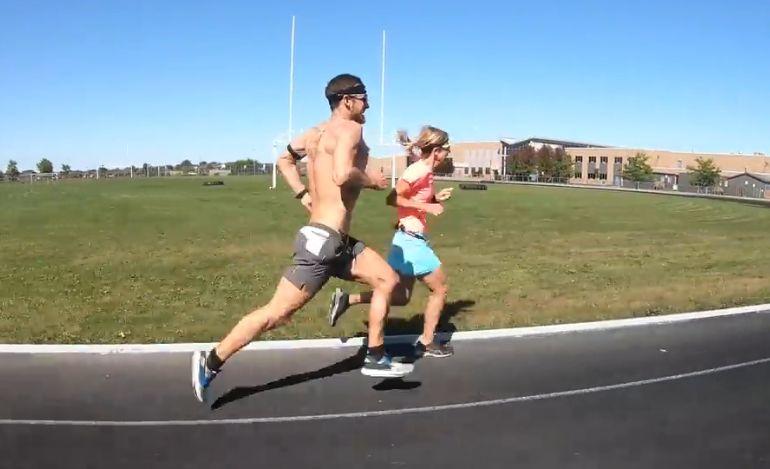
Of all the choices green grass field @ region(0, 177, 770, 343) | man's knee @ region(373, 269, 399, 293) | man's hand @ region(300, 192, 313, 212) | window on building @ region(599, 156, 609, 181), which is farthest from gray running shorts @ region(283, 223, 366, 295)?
window on building @ region(599, 156, 609, 181)

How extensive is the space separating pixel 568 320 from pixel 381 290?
9.36 ft

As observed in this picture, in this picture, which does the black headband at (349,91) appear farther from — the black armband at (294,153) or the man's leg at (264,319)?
the man's leg at (264,319)

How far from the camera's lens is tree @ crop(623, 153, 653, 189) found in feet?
331

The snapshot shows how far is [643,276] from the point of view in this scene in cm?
1004

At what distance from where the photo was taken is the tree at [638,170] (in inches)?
3974

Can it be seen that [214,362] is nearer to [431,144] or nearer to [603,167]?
[431,144]

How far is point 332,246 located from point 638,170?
103 metres

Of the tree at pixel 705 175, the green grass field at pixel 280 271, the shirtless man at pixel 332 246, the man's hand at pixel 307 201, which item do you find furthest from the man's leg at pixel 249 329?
the tree at pixel 705 175

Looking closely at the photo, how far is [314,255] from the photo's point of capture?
14.7 ft

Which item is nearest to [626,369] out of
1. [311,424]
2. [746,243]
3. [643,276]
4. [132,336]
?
[311,424]

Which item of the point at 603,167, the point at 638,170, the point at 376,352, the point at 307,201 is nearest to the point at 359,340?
the point at 376,352

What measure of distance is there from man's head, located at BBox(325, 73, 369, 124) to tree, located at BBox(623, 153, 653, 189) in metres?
101

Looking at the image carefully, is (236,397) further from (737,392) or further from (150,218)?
(150,218)

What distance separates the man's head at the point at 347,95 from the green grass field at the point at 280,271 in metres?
2.27
